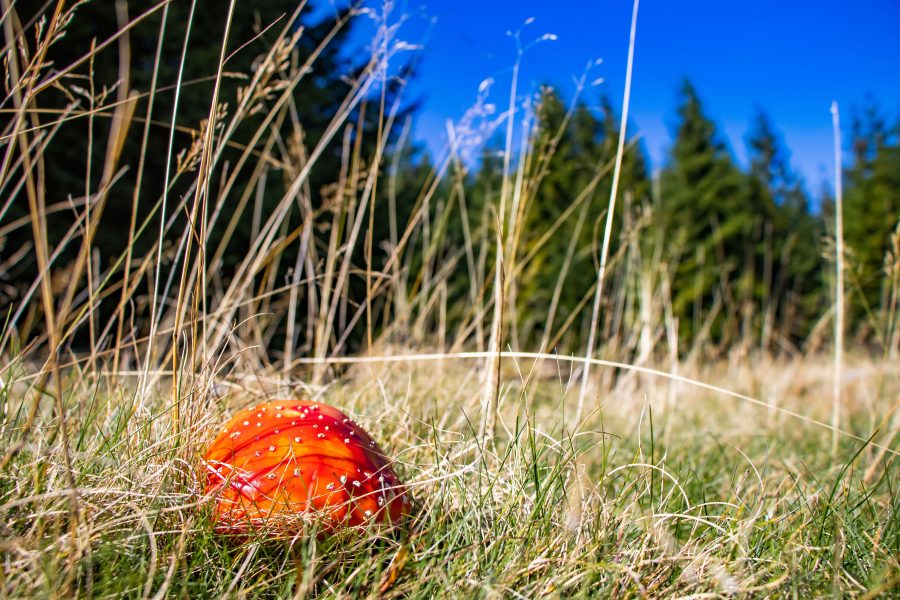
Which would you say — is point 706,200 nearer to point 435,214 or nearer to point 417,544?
point 435,214

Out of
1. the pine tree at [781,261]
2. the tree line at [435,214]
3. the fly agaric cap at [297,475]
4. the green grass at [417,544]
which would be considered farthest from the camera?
the pine tree at [781,261]

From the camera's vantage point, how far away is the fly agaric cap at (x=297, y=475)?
88cm

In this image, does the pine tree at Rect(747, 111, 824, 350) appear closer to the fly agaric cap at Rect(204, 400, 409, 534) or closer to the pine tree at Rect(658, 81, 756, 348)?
the pine tree at Rect(658, 81, 756, 348)

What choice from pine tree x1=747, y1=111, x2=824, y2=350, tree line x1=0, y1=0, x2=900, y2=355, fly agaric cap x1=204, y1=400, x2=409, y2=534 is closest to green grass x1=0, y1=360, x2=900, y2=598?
fly agaric cap x1=204, y1=400, x2=409, y2=534

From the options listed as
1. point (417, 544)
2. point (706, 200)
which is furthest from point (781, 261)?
point (417, 544)

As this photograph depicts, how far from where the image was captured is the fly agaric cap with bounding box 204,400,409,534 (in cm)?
88

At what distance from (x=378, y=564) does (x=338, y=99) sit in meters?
6.46

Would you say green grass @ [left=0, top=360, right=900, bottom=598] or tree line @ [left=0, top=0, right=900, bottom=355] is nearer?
green grass @ [left=0, top=360, right=900, bottom=598]

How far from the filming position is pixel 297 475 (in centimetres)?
92

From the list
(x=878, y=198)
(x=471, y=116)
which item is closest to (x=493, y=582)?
(x=471, y=116)

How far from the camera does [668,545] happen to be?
0.89 meters

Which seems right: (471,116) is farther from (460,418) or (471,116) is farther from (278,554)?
(278,554)

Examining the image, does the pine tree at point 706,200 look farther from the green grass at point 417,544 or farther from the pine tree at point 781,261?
the green grass at point 417,544

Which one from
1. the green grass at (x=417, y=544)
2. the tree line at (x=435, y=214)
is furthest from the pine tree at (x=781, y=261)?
the green grass at (x=417, y=544)
